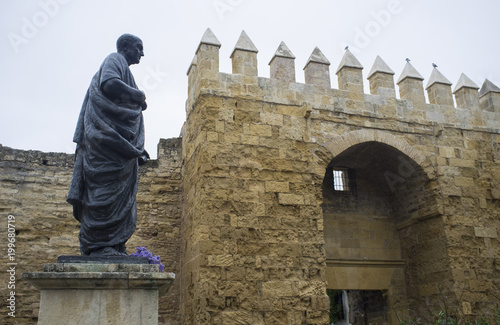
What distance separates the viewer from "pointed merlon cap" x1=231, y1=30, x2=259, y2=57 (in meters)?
8.78

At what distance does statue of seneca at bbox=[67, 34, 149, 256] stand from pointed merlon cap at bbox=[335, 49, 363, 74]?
6.00 meters

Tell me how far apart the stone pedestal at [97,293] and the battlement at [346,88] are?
17.0 feet

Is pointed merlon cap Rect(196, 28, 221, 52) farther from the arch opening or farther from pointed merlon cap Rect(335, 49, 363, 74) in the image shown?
the arch opening

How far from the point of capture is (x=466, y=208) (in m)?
9.09

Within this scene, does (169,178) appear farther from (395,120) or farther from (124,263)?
(124,263)

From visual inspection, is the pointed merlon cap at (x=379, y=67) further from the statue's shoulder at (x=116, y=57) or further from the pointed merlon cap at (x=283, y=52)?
the statue's shoulder at (x=116, y=57)

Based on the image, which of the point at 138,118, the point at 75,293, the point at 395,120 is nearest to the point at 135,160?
the point at 138,118

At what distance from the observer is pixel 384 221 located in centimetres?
1039

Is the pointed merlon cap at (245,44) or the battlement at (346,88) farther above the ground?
the pointed merlon cap at (245,44)

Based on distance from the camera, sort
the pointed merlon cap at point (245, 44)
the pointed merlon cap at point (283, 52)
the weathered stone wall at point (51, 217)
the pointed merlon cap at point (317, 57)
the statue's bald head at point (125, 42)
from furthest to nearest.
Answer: the pointed merlon cap at point (317, 57) → the pointed merlon cap at point (283, 52) → the pointed merlon cap at point (245, 44) → the weathered stone wall at point (51, 217) → the statue's bald head at point (125, 42)

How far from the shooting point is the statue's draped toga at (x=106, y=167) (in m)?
3.78

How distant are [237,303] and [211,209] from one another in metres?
1.45

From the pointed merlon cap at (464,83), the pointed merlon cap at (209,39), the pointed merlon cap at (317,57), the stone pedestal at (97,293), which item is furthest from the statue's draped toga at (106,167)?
the pointed merlon cap at (464,83)

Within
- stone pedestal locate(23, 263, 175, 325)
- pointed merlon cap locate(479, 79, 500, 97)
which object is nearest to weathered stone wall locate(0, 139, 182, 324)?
stone pedestal locate(23, 263, 175, 325)
